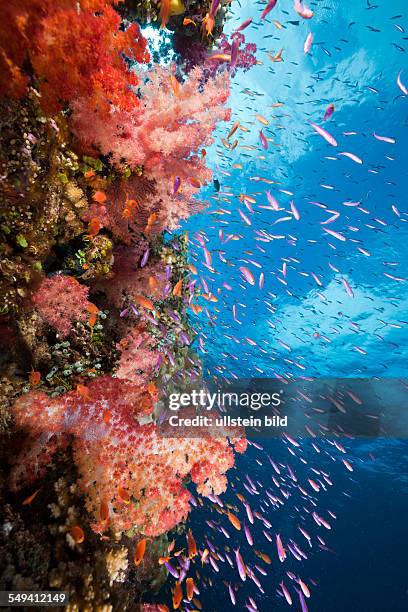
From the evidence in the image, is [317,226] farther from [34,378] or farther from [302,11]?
[34,378]

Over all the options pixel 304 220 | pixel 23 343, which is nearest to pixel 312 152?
pixel 304 220

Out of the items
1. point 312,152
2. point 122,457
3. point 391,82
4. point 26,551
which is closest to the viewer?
point 26,551

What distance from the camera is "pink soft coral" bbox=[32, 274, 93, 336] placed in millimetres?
4582

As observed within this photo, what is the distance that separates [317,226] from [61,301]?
1484 centimetres

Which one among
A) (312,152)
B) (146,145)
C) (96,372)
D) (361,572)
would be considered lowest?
(361,572)

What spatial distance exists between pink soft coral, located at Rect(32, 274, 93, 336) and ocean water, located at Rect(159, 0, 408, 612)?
9.14 ft

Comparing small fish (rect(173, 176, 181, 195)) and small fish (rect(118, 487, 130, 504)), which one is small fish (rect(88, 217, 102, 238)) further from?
small fish (rect(118, 487, 130, 504))

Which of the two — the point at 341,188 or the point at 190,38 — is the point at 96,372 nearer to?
the point at 190,38

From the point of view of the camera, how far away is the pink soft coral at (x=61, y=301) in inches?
180

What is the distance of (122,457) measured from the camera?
5012 mm

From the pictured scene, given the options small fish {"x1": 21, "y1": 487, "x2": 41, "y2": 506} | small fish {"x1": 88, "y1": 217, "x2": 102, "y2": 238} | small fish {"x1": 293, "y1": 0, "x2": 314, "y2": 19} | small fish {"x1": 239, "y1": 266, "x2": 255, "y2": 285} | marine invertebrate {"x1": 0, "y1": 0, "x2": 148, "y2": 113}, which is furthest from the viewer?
small fish {"x1": 239, "y1": 266, "x2": 255, "y2": 285}

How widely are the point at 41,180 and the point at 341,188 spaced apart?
13.7 metres

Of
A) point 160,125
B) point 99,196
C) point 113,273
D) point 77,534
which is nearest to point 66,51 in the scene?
point 160,125

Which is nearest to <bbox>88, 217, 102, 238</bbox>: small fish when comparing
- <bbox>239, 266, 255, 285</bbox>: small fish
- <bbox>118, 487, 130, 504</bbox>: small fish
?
<bbox>239, 266, 255, 285</bbox>: small fish
